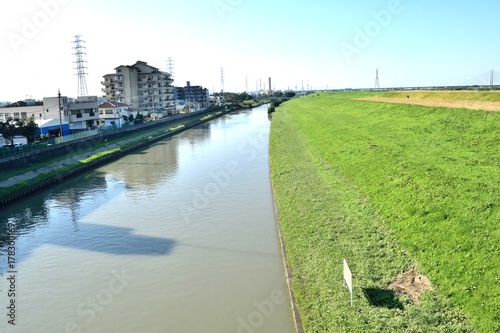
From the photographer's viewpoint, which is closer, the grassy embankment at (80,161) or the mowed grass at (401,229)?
the mowed grass at (401,229)

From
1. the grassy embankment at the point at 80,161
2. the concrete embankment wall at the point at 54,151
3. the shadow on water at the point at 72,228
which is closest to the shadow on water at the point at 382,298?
the shadow on water at the point at 72,228

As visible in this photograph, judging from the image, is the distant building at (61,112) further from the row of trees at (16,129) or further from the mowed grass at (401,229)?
the mowed grass at (401,229)

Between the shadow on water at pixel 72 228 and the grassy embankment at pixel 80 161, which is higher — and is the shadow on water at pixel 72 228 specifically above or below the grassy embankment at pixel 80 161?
below

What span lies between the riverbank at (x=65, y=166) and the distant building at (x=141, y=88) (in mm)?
29383

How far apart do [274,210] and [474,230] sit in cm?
928

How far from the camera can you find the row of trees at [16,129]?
3033cm

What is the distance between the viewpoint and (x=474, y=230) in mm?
8836

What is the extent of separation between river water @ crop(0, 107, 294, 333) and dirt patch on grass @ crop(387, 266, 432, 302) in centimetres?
250

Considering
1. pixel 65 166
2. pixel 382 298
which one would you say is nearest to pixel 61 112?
pixel 65 166

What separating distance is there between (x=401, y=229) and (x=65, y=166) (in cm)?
2444

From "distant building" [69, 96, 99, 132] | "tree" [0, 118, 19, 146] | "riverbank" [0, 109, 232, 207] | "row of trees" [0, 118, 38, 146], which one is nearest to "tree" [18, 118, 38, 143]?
"row of trees" [0, 118, 38, 146]

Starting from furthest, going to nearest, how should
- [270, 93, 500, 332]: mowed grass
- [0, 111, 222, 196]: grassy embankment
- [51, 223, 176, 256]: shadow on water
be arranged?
1. [0, 111, 222, 196]: grassy embankment
2. [51, 223, 176, 256]: shadow on water
3. [270, 93, 500, 332]: mowed grass

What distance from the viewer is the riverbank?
2125cm

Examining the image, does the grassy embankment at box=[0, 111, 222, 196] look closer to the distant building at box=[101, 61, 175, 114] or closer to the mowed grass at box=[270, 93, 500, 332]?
the mowed grass at box=[270, 93, 500, 332]
